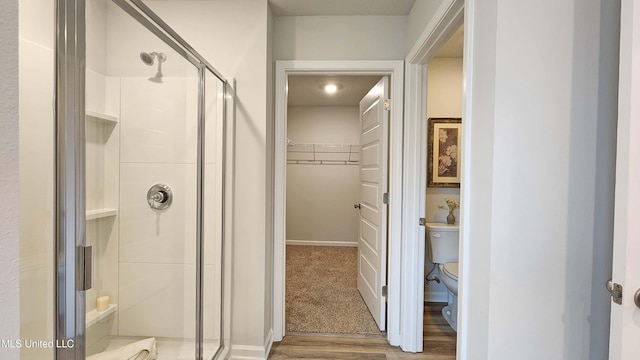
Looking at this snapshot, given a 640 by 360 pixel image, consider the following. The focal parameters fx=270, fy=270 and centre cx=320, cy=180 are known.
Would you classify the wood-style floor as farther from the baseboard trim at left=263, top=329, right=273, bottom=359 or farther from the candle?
the candle

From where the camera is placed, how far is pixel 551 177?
3.02 ft

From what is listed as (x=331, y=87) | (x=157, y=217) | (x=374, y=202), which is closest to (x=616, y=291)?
(x=374, y=202)

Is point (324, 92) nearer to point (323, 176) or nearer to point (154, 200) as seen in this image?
point (323, 176)

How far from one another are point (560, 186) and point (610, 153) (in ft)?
0.65

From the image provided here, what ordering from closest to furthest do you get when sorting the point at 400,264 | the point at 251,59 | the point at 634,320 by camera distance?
1. the point at 634,320
2. the point at 251,59
3. the point at 400,264

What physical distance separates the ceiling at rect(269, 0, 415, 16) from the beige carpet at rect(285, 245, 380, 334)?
242cm

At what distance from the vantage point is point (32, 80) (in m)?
0.87

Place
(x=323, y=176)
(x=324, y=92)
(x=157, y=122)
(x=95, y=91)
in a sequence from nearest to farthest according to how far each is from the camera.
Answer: (x=95, y=91)
(x=157, y=122)
(x=324, y=92)
(x=323, y=176)

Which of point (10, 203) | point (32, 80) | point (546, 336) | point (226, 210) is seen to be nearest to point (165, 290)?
point (226, 210)

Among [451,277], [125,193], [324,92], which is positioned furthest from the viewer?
[324,92]

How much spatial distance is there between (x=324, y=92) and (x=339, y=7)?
191 cm

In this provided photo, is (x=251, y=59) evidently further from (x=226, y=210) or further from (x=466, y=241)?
(x=466, y=241)

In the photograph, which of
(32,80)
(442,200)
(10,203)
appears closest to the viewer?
(10,203)

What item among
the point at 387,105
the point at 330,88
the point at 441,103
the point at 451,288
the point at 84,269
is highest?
the point at 330,88
